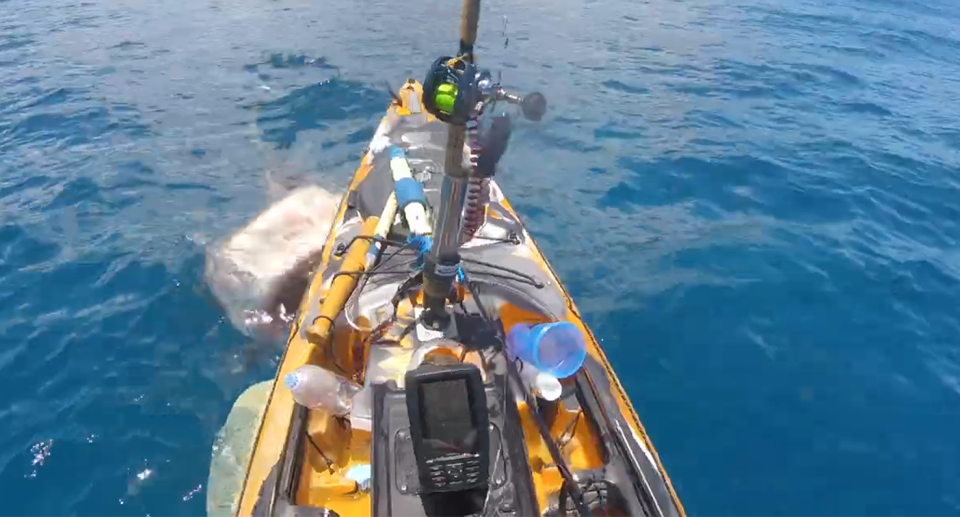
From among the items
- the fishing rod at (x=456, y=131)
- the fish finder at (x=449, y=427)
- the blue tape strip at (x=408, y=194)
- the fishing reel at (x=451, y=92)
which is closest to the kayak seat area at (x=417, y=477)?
the fish finder at (x=449, y=427)

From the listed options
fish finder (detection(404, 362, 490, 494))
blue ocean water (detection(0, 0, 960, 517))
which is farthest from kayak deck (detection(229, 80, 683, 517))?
blue ocean water (detection(0, 0, 960, 517))

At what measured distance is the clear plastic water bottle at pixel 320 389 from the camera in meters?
4.29

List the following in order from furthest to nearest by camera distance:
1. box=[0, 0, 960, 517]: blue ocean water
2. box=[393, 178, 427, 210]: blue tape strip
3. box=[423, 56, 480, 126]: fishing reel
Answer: box=[0, 0, 960, 517]: blue ocean water, box=[393, 178, 427, 210]: blue tape strip, box=[423, 56, 480, 126]: fishing reel

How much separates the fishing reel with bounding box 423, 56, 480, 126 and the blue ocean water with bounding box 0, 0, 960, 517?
3.37 feet

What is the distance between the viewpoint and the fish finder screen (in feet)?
9.82

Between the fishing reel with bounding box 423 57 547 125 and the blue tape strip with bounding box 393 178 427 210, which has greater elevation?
the fishing reel with bounding box 423 57 547 125

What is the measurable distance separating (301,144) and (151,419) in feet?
23.3

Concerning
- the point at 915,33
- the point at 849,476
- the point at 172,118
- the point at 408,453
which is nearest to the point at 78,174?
the point at 172,118

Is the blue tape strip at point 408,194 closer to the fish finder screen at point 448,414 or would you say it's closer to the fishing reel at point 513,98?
the fishing reel at point 513,98

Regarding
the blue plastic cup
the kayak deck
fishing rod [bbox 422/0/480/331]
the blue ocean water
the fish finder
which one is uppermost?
fishing rod [bbox 422/0/480/331]

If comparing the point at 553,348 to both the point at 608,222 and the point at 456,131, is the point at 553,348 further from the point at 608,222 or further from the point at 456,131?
the point at 608,222

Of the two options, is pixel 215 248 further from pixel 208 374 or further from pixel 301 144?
pixel 301 144

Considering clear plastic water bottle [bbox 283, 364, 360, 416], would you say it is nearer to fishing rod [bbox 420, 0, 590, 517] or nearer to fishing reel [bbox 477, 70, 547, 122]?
fishing rod [bbox 420, 0, 590, 517]

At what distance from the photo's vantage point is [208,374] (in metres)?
7.20
